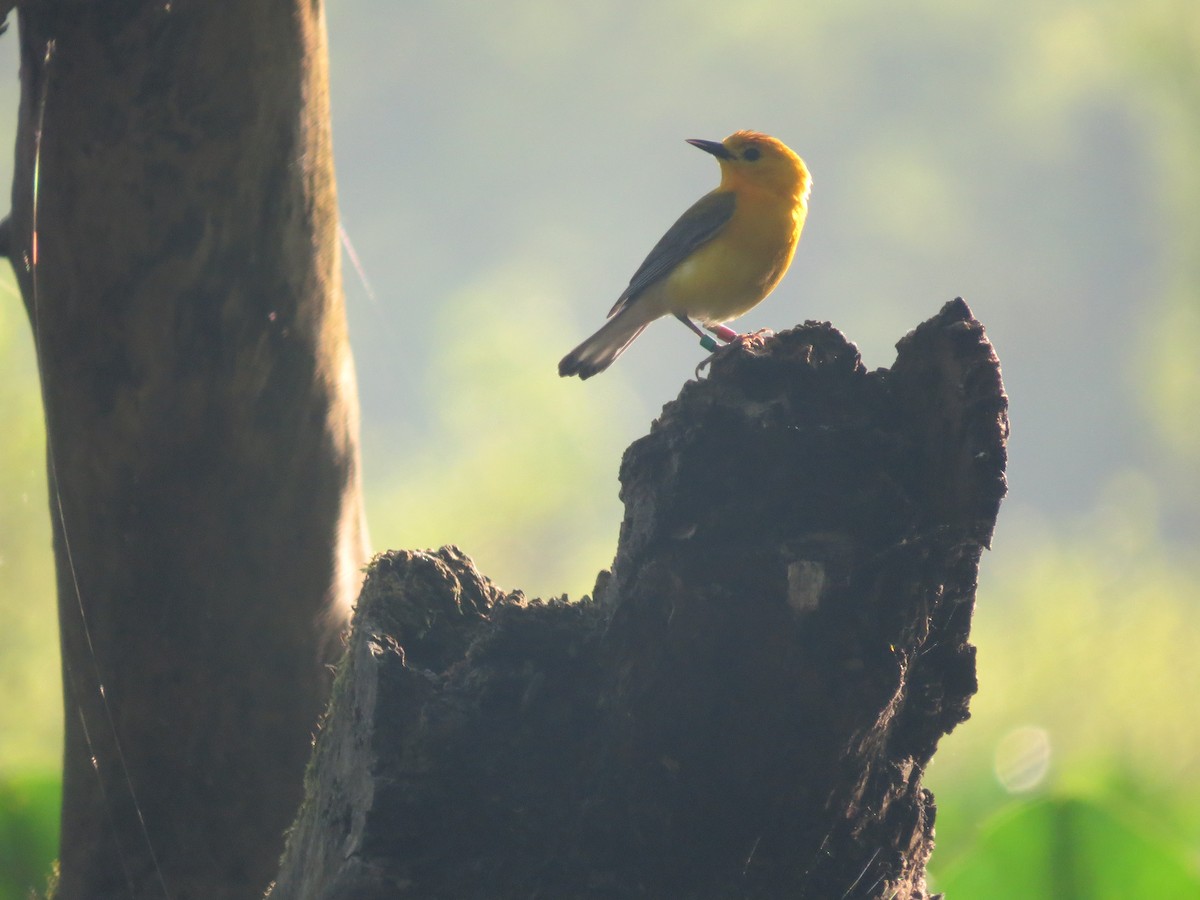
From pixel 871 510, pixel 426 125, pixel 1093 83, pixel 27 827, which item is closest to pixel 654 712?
pixel 871 510

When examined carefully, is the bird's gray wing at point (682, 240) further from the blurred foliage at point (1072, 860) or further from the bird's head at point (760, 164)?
the blurred foliage at point (1072, 860)

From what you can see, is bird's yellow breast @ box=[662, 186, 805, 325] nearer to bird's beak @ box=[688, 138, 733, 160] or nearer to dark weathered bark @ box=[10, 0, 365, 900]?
bird's beak @ box=[688, 138, 733, 160]

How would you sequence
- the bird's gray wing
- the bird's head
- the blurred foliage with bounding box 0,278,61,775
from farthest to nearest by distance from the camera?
the blurred foliage with bounding box 0,278,61,775, the bird's head, the bird's gray wing

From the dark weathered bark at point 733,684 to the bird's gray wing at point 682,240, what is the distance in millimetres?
2304

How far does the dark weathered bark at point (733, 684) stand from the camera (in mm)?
1703

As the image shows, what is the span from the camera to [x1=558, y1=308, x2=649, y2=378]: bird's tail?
4.27 metres

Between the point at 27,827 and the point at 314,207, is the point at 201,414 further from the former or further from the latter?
the point at 27,827

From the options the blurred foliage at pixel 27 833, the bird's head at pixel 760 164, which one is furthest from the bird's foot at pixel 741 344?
the blurred foliage at pixel 27 833

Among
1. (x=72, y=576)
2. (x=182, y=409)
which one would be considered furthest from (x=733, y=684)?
(x=72, y=576)

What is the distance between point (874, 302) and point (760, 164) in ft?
194

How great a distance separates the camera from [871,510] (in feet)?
5.73

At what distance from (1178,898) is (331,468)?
6.93 ft

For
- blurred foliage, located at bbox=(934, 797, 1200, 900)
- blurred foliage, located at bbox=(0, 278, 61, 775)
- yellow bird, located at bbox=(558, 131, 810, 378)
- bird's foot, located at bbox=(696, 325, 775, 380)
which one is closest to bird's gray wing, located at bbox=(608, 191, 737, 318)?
yellow bird, located at bbox=(558, 131, 810, 378)

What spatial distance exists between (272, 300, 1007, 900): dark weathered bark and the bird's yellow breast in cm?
215
